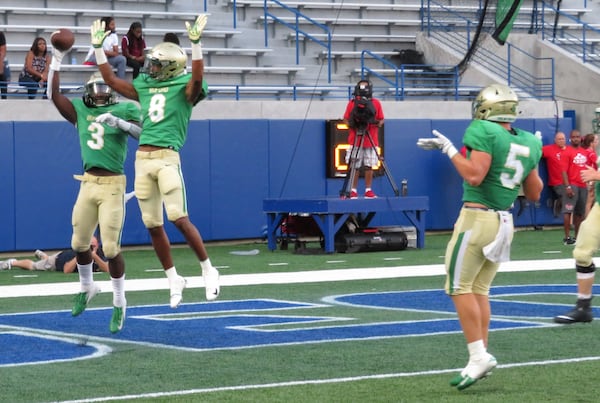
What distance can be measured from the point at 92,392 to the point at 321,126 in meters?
13.3

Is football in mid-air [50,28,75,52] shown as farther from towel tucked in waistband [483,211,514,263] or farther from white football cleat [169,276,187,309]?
towel tucked in waistband [483,211,514,263]

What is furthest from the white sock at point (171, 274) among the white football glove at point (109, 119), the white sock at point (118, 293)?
the white football glove at point (109, 119)

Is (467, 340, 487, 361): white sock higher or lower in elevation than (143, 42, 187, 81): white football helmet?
lower

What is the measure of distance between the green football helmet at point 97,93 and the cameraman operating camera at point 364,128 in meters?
8.57

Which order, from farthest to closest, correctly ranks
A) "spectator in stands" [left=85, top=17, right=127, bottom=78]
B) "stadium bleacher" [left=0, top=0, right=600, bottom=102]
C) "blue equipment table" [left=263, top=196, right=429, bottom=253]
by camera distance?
"stadium bleacher" [left=0, top=0, right=600, bottom=102]
"spectator in stands" [left=85, top=17, right=127, bottom=78]
"blue equipment table" [left=263, top=196, right=429, bottom=253]

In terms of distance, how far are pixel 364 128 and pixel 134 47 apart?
400 centimetres

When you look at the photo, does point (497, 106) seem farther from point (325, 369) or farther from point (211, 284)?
point (211, 284)

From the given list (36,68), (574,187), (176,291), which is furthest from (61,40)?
(574,187)

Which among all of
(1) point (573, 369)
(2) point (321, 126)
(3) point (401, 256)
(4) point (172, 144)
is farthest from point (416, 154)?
(1) point (573, 369)

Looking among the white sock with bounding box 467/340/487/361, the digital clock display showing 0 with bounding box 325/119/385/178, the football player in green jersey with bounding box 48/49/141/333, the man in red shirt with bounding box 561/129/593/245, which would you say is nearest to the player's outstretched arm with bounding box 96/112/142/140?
the football player in green jersey with bounding box 48/49/141/333

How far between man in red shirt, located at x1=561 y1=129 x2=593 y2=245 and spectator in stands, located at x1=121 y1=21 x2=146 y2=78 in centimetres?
658

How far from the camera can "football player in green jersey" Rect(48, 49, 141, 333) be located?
9125 millimetres

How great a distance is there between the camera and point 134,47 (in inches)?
770

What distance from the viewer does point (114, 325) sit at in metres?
8.91
